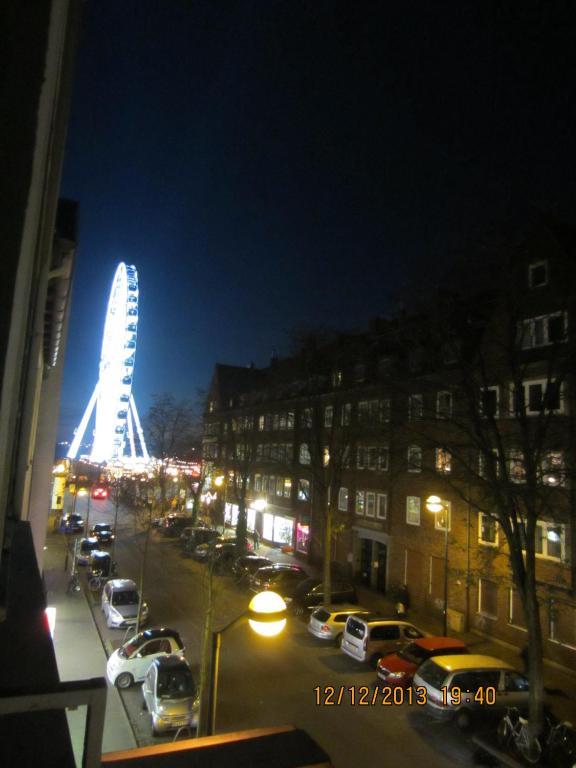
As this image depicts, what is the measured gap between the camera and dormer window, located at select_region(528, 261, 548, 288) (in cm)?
2044

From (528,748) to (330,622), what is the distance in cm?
932

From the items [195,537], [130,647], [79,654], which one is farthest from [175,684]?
[195,537]

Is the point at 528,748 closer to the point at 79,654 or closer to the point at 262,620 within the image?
the point at 262,620

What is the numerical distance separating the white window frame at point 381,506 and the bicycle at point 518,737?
622 inches

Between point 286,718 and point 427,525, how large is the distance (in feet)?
44.6

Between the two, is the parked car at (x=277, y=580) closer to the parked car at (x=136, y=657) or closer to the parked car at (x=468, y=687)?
the parked car at (x=136, y=657)

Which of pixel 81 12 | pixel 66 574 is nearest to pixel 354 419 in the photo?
pixel 66 574

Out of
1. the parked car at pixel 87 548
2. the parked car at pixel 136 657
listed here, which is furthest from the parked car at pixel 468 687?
the parked car at pixel 87 548

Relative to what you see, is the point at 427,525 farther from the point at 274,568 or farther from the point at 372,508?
the point at 274,568

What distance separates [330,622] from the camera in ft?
67.4

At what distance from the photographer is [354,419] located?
2578 cm

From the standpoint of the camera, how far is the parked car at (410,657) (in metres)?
16.1

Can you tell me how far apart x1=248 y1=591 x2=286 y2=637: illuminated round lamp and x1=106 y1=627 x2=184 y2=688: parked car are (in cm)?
936

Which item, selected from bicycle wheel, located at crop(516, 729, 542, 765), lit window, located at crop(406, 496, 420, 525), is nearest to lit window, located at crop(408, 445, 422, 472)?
lit window, located at crop(406, 496, 420, 525)
